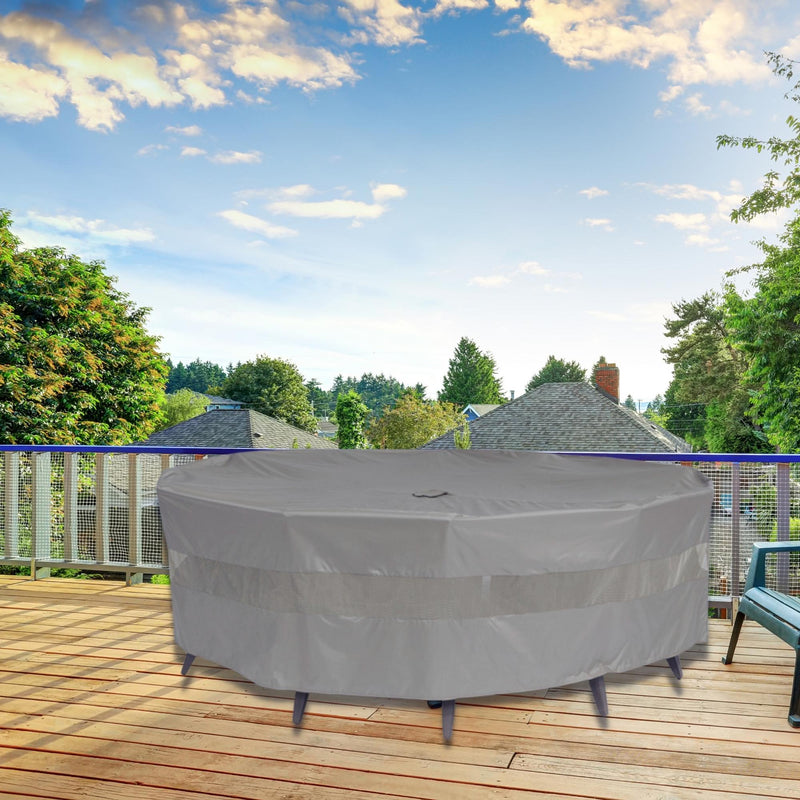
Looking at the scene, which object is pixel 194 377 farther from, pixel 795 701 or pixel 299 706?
pixel 795 701

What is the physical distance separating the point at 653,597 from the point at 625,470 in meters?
0.87

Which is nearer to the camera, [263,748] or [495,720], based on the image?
[263,748]

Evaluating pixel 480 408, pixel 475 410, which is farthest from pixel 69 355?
pixel 480 408

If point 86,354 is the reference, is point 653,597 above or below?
below

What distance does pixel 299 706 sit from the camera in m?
2.17

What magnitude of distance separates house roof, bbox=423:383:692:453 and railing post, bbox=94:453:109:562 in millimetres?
18495

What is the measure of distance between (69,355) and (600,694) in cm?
1592

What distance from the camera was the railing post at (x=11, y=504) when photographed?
425cm

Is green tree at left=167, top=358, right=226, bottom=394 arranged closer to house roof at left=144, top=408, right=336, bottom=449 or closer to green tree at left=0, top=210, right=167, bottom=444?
house roof at left=144, top=408, right=336, bottom=449

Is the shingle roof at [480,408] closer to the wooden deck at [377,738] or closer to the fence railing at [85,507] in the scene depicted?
the fence railing at [85,507]

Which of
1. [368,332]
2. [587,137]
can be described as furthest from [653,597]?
[368,332]

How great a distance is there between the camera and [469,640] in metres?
1.90

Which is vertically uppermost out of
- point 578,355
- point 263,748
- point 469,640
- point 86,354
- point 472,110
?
point 472,110

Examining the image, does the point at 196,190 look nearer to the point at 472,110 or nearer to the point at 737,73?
the point at 472,110
